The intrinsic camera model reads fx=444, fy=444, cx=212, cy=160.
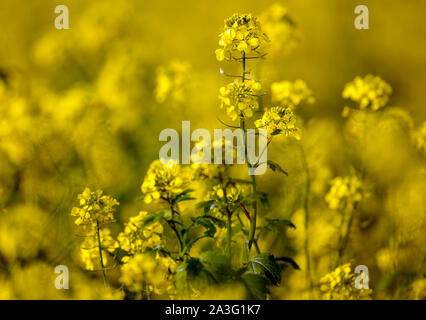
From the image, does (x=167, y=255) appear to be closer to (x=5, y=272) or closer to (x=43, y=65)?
(x=5, y=272)

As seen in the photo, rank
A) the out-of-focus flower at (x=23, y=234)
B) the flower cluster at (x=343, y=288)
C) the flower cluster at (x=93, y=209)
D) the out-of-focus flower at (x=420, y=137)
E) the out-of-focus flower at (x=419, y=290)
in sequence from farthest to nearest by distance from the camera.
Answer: the out-of-focus flower at (x=420, y=137) → the out-of-focus flower at (x=23, y=234) → the out-of-focus flower at (x=419, y=290) → the flower cluster at (x=343, y=288) → the flower cluster at (x=93, y=209)

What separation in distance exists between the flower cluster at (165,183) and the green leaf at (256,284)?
0.22m

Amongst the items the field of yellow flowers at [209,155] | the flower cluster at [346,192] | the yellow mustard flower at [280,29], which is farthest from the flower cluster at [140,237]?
the yellow mustard flower at [280,29]

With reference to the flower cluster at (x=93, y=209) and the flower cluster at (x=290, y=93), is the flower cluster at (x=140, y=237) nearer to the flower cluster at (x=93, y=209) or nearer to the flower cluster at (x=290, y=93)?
the flower cluster at (x=93, y=209)

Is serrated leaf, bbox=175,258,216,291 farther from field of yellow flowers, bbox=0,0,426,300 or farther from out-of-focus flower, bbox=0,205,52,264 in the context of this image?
out-of-focus flower, bbox=0,205,52,264

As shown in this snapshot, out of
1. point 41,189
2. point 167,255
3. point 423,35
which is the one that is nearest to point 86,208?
point 167,255

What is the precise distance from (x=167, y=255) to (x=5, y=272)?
2.17ft

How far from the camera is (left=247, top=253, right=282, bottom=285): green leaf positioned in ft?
2.92

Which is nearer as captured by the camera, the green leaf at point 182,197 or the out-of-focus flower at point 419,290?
the green leaf at point 182,197

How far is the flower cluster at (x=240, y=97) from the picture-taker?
3.04 feet

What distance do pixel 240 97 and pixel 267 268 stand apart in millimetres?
356

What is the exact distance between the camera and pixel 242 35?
921 mm

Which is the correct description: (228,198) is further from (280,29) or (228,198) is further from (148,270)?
(280,29)

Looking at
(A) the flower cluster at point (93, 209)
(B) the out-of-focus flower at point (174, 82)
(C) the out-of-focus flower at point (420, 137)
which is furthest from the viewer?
(B) the out-of-focus flower at point (174, 82)
